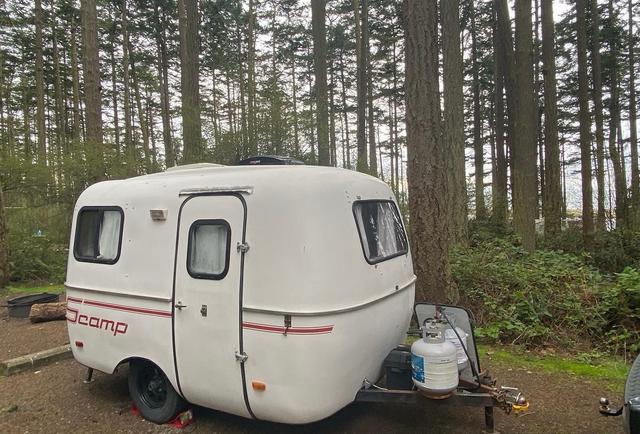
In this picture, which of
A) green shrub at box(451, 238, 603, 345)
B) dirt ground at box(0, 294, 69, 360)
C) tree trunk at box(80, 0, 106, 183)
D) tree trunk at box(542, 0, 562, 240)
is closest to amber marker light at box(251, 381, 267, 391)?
green shrub at box(451, 238, 603, 345)

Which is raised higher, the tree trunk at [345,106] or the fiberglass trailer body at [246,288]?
the tree trunk at [345,106]

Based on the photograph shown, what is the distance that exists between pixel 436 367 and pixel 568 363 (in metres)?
3.13

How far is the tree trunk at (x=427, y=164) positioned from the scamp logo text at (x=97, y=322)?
12.8 ft

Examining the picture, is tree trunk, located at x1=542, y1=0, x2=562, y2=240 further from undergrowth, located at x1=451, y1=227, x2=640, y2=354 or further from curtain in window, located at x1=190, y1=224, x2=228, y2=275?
curtain in window, located at x1=190, y1=224, x2=228, y2=275

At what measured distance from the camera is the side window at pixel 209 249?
12.1 ft

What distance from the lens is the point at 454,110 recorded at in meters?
11.9

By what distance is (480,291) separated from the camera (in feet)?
22.3

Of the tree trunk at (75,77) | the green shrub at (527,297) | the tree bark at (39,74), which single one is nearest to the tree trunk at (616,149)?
the green shrub at (527,297)

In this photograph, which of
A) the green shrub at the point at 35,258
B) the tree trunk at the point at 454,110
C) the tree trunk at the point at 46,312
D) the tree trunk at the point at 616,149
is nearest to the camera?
the tree trunk at the point at 46,312

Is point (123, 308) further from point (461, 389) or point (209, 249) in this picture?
point (461, 389)

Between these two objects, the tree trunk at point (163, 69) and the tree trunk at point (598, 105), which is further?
the tree trunk at point (163, 69)

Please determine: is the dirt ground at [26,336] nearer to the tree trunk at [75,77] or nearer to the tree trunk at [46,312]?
the tree trunk at [46,312]

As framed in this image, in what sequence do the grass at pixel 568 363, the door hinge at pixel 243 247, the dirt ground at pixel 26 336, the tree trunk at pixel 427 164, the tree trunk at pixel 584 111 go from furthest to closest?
the tree trunk at pixel 584 111 < the dirt ground at pixel 26 336 < the tree trunk at pixel 427 164 < the grass at pixel 568 363 < the door hinge at pixel 243 247

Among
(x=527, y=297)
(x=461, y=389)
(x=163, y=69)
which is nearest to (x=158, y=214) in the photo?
(x=461, y=389)
